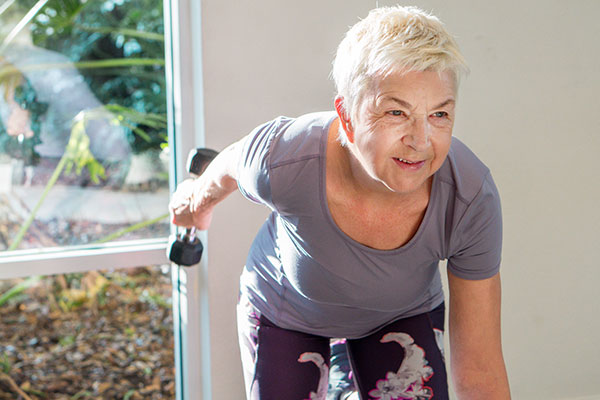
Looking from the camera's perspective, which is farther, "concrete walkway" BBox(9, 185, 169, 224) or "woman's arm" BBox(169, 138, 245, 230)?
"concrete walkway" BBox(9, 185, 169, 224)

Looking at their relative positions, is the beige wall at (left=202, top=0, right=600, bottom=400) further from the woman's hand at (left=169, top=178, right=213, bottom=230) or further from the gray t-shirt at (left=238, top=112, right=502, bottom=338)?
the gray t-shirt at (left=238, top=112, right=502, bottom=338)

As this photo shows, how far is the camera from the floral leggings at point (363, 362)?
57.7 inches

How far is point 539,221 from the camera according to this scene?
225 cm

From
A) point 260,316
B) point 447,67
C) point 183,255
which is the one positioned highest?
point 447,67

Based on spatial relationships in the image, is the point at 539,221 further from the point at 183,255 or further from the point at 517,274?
the point at 183,255

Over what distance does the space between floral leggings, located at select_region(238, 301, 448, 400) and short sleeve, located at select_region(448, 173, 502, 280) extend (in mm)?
246

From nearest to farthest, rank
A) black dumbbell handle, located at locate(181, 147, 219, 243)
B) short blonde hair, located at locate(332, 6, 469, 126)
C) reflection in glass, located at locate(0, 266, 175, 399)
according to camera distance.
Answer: short blonde hair, located at locate(332, 6, 469, 126)
black dumbbell handle, located at locate(181, 147, 219, 243)
reflection in glass, located at locate(0, 266, 175, 399)

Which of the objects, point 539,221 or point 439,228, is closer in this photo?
point 439,228

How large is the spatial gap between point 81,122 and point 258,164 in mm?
841

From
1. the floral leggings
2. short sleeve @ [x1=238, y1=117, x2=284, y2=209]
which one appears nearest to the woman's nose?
short sleeve @ [x1=238, y1=117, x2=284, y2=209]

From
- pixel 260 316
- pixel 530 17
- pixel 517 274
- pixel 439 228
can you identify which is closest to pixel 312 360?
pixel 260 316

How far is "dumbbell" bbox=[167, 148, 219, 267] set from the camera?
5.57 ft

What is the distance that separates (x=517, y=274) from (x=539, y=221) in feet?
0.66

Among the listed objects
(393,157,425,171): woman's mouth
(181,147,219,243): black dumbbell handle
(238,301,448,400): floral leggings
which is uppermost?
(181,147,219,243): black dumbbell handle
